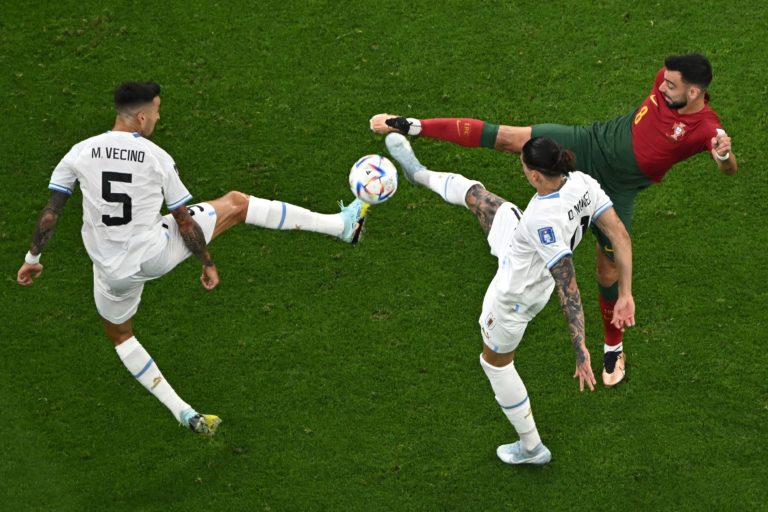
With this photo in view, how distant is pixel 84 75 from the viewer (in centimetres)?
1137

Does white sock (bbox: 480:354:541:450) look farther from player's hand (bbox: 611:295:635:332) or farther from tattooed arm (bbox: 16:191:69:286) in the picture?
tattooed arm (bbox: 16:191:69:286)

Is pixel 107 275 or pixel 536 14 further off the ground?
pixel 536 14

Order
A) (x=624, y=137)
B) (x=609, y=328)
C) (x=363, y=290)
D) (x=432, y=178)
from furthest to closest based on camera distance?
(x=363, y=290), (x=609, y=328), (x=624, y=137), (x=432, y=178)

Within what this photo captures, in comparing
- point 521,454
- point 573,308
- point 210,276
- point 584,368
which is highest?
point 210,276

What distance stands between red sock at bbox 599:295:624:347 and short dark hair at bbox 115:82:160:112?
149 inches

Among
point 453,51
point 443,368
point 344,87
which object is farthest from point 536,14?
point 443,368

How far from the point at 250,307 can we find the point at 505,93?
10.6ft

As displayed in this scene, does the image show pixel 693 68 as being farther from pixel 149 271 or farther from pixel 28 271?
pixel 28 271

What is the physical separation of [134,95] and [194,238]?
1.07 metres

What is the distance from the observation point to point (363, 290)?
32.0 ft

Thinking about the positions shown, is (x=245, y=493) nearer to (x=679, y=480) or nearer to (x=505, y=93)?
(x=679, y=480)

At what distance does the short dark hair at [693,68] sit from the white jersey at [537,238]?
3.85ft

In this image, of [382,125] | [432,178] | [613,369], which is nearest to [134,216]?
[382,125]

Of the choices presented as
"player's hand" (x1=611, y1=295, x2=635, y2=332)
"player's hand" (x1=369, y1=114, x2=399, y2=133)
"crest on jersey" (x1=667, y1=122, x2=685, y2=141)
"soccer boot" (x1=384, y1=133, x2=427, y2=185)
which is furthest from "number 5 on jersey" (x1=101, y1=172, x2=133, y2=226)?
"crest on jersey" (x1=667, y1=122, x2=685, y2=141)
